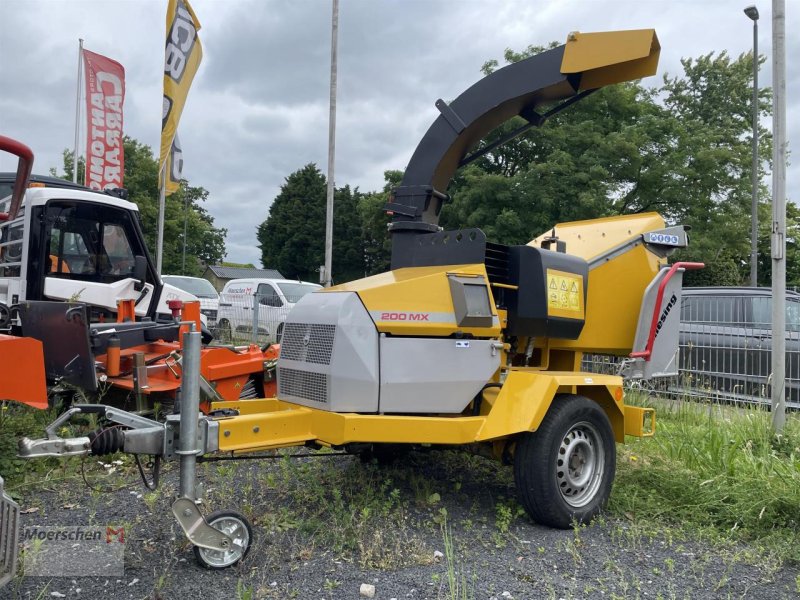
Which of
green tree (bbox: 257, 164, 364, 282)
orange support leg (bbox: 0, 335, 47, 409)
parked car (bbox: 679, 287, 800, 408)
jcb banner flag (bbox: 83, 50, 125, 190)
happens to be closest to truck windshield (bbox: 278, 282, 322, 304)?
jcb banner flag (bbox: 83, 50, 125, 190)

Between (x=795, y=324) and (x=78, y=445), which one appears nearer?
(x=78, y=445)

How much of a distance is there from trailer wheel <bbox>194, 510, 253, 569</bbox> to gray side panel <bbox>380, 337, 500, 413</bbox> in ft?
3.44

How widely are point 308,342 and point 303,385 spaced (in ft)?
0.90

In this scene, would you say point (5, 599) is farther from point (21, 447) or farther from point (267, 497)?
point (267, 497)

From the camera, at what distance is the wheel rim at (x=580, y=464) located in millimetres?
4371

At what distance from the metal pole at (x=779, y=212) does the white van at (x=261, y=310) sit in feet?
29.3

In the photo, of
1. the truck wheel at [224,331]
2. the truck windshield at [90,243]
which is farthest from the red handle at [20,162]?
the truck wheel at [224,331]

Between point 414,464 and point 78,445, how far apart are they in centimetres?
292

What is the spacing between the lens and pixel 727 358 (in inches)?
325

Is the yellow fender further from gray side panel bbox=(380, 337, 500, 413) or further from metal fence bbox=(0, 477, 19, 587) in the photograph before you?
A: metal fence bbox=(0, 477, 19, 587)

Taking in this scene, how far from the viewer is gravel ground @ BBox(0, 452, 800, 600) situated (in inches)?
132

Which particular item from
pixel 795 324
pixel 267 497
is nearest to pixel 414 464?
pixel 267 497

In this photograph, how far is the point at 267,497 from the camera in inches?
187

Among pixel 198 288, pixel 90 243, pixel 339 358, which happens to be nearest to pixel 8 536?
pixel 339 358
